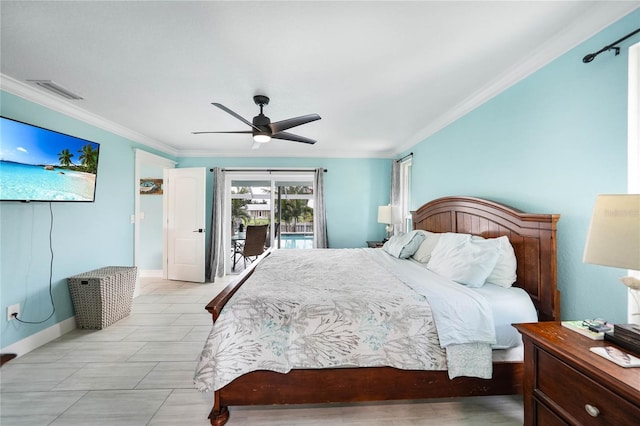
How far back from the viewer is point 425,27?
157cm

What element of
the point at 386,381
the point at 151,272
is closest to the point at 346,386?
the point at 386,381

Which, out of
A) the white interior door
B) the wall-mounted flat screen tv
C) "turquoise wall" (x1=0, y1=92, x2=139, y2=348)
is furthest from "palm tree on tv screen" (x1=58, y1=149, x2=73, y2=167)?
the white interior door

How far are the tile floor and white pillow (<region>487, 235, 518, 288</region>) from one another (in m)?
0.79

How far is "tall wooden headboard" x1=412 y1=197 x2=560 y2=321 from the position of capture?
1.67 m

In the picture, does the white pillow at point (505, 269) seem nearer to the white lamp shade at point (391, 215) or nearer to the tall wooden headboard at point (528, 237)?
the tall wooden headboard at point (528, 237)

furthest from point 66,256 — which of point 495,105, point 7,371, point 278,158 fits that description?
point 495,105

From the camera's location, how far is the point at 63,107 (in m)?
2.72

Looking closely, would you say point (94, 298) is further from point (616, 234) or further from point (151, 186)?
point (616, 234)

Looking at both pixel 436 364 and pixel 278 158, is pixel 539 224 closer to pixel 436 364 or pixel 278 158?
→ pixel 436 364

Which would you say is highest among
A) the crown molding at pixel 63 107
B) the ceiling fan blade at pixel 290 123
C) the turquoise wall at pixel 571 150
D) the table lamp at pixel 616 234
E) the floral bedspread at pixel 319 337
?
the crown molding at pixel 63 107

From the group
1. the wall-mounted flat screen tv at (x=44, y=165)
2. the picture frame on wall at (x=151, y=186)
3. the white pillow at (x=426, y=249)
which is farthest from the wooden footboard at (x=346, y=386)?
the picture frame on wall at (x=151, y=186)

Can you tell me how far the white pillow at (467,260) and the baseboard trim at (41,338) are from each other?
12.3 ft

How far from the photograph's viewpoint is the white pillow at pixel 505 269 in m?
1.88

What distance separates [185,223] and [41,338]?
7.97 feet
